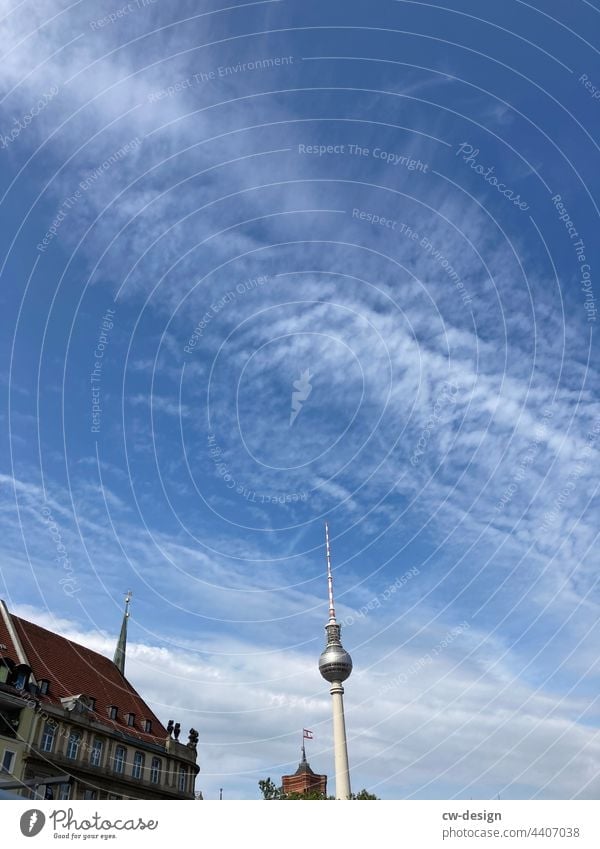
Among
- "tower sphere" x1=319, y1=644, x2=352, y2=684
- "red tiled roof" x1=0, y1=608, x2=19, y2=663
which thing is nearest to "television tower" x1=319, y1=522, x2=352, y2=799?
"tower sphere" x1=319, y1=644, x2=352, y2=684

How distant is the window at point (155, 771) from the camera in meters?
68.8

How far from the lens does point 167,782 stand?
70188mm

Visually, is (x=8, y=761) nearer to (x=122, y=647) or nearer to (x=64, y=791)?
(x=64, y=791)

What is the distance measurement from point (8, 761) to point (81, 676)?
64.6ft

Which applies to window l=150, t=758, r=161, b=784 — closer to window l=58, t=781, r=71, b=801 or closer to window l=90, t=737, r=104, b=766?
window l=90, t=737, r=104, b=766

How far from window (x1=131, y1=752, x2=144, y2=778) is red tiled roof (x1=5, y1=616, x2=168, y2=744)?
2171 millimetres

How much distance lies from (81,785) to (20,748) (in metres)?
8.61

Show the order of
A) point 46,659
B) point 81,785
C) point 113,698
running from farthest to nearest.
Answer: point 113,698
point 46,659
point 81,785

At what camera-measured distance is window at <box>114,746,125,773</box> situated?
212ft
